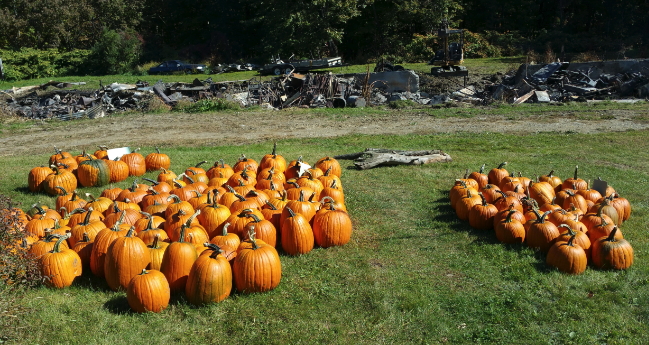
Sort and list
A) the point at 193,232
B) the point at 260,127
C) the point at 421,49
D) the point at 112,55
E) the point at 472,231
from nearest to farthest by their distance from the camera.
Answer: the point at 193,232, the point at 472,231, the point at 260,127, the point at 421,49, the point at 112,55

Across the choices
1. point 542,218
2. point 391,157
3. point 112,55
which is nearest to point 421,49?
point 112,55

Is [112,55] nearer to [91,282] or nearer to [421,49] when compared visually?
[421,49]

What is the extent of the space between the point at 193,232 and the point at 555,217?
13.9ft

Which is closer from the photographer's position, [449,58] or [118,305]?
[118,305]

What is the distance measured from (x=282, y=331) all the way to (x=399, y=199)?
4.22 m

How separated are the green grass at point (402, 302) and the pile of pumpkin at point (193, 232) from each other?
0.59 ft

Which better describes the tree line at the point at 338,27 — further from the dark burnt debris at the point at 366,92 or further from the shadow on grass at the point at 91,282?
the shadow on grass at the point at 91,282

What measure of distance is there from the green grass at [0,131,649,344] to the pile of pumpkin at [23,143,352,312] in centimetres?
18

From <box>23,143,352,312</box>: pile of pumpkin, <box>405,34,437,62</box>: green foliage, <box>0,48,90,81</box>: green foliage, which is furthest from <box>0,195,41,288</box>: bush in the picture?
<box>0,48,90,81</box>: green foliage

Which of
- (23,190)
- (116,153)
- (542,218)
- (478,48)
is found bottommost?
(23,190)

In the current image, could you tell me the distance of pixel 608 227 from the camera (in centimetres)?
639

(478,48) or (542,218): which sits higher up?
(478,48)

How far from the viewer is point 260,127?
16750mm

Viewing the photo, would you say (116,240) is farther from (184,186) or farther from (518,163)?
(518,163)
